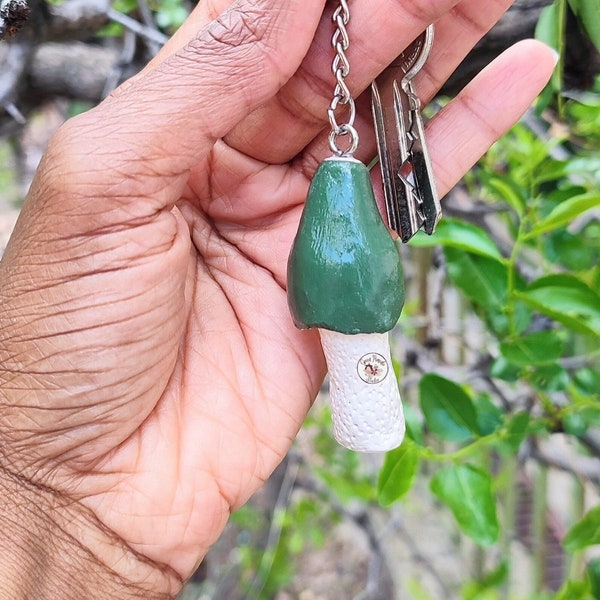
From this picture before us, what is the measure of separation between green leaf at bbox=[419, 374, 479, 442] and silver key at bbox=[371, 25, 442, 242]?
28cm

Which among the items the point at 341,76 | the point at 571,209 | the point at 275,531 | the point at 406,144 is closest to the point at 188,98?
the point at 341,76

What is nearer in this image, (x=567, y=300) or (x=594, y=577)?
(x=567, y=300)

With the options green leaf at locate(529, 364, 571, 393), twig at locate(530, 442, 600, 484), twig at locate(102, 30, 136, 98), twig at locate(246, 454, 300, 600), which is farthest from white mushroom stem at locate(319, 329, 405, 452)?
twig at locate(246, 454, 300, 600)

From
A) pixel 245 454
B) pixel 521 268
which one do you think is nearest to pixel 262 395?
pixel 245 454

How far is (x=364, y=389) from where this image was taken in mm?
889

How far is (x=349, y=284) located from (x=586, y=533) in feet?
2.00

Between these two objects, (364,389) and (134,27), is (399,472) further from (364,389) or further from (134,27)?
(134,27)

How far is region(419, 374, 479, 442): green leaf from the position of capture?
1.09 metres

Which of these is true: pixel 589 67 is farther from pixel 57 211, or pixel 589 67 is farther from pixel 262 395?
pixel 57 211

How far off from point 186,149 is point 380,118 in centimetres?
29

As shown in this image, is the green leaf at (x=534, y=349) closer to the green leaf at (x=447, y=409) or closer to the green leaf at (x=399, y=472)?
the green leaf at (x=447, y=409)

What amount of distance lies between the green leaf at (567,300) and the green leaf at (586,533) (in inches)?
12.3

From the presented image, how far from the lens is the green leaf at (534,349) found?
105 centimetres

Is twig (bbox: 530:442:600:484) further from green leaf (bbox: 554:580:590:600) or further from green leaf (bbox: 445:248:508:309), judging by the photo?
green leaf (bbox: 445:248:508:309)
